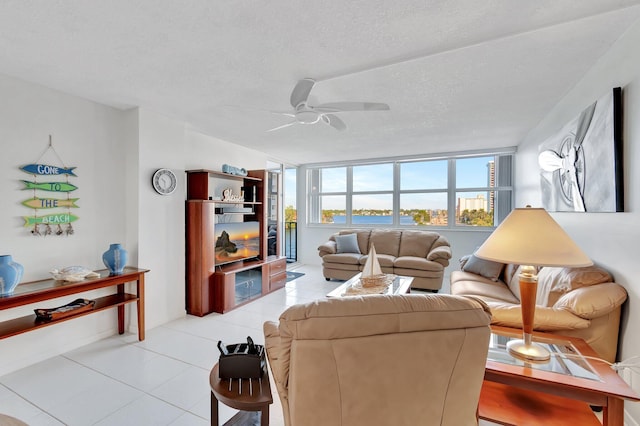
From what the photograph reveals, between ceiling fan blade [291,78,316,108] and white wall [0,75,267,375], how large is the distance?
1.85m

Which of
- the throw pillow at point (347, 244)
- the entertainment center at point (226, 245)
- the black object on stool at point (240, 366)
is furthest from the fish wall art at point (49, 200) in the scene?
the throw pillow at point (347, 244)

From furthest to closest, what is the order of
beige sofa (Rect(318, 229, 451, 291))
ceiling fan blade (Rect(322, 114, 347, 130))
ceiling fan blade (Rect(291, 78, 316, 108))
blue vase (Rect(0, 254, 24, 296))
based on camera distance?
beige sofa (Rect(318, 229, 451, 291))
ceiling fan blade (Rect(322, 114, 347, 130))
ceiling fan blade (Rect(291, 78, 316, 108))
blue vase (Rect(0, 254, 24, 296))

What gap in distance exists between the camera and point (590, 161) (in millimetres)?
2129

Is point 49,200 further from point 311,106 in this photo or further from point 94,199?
point 311,106

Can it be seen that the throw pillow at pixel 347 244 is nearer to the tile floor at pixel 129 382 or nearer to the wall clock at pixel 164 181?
the tile floor at pixel 129 382

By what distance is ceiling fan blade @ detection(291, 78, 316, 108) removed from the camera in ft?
7.23

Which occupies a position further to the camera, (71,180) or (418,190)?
(418,190)

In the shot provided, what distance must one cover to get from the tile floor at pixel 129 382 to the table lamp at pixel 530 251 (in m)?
1.56

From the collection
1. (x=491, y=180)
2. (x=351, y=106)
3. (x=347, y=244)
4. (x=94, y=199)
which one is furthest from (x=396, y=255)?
(x=94, y=199)

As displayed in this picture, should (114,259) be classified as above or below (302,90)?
below

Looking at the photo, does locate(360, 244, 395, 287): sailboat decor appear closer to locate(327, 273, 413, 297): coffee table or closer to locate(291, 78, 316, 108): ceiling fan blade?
locate(327, 273, 413, 297): coffee table

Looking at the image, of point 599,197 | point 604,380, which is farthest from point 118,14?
point 599,197

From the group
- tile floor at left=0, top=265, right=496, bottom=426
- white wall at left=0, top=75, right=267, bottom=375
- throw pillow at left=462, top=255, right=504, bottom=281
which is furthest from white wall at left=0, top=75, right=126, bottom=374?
throw pillow at left=462, top=255, right=504, bottom=281

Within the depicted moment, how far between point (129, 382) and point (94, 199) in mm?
1837
